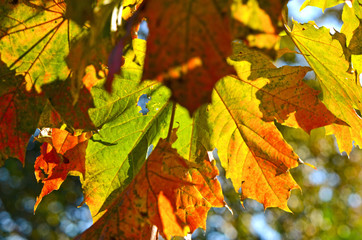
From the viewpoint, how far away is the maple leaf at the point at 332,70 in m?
1.09

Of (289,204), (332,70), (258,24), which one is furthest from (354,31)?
(289,204)

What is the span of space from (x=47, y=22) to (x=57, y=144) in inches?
13.2

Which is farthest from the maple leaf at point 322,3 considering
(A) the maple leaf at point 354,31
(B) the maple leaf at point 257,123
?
(B) the maple leaf at point 257,123

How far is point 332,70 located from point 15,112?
0.82 m

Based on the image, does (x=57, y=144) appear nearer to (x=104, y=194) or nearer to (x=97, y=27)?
(x=104, y=194)

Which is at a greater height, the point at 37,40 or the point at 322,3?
the point at 37,40

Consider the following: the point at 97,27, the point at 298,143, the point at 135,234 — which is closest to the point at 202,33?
the point at 97,27

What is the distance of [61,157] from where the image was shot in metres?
1.09

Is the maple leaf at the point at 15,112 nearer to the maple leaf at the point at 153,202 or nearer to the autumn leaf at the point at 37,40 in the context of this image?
the autumn leaf at the point at 37,40

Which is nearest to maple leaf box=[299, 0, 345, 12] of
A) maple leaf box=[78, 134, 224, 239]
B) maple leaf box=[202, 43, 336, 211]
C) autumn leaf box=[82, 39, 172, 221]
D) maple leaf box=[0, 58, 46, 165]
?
maple leaf box=[202, 43, 336, 211]

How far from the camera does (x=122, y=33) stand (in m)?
0.67

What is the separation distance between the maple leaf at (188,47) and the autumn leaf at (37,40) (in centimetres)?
43

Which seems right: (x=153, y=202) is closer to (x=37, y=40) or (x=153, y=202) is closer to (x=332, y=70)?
(x=37, y=40)

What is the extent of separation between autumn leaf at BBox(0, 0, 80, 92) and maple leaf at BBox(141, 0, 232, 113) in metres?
0.43
